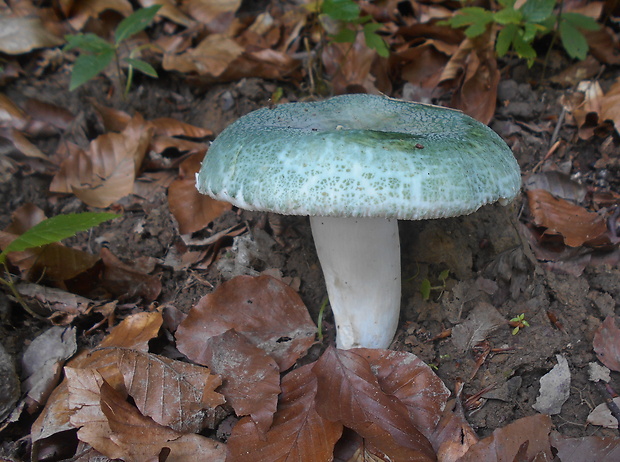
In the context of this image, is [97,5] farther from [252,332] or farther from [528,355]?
[528,355]

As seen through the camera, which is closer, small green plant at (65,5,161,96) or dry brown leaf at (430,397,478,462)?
dry brown leaf at (430,397,478,462)

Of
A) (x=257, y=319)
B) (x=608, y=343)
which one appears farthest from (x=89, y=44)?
(x=608, y=343)

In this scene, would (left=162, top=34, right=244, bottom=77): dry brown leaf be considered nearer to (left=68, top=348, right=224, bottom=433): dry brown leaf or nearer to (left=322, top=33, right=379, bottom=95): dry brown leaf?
(left=322, top=33, right=379, bottom=95): dry brown leaf

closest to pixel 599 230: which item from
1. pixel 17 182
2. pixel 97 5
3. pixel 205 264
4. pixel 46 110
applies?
pixel 205 264

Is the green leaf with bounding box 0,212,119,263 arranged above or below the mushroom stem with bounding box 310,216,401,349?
above

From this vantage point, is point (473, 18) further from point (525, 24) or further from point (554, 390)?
point (554, 390)

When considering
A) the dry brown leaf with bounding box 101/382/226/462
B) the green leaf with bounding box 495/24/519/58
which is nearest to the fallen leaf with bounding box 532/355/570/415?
the dry brown leaf with bounding box 101/382/226/462
